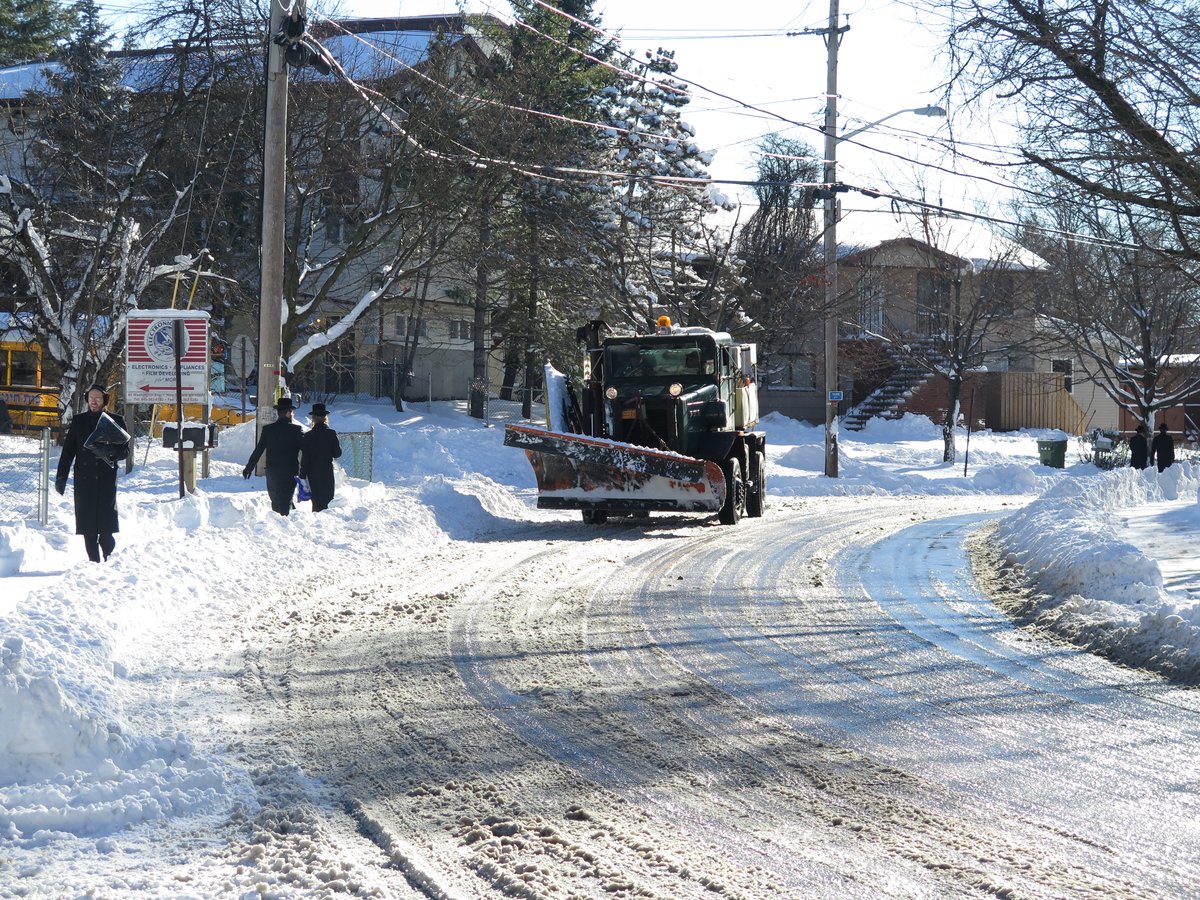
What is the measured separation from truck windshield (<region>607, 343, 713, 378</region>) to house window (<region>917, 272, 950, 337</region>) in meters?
19.5

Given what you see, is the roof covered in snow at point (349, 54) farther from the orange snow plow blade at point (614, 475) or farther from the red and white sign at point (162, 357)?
the orange snow plow blade at point (614, 475)

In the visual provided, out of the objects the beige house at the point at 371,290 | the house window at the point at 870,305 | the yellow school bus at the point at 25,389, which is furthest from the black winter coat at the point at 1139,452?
the yellow school bus at the point at 25,389

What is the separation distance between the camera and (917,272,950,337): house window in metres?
36.5

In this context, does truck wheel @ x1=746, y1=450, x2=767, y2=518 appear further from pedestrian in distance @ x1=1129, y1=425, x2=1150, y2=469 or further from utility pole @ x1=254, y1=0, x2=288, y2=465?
pedestrian in distance @ x1=1129, y1=425, x2=1150, y2=469

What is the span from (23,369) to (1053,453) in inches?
1084

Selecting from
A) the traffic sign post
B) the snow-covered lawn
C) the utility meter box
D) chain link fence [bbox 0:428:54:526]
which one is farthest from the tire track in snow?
the traffic sign post

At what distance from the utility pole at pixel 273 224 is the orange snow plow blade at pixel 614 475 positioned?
3.17m

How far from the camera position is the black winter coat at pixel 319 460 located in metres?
14.8

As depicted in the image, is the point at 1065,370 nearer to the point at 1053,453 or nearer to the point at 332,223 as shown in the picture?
the point at 1053,453

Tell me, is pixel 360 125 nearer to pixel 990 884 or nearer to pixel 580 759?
pixel 580 759

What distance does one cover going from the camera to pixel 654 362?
17.8m

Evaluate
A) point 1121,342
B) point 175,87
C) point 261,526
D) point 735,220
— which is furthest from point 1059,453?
point 261,526

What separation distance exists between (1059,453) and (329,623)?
2948 cm

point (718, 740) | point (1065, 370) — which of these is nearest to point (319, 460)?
point (718, 740)
